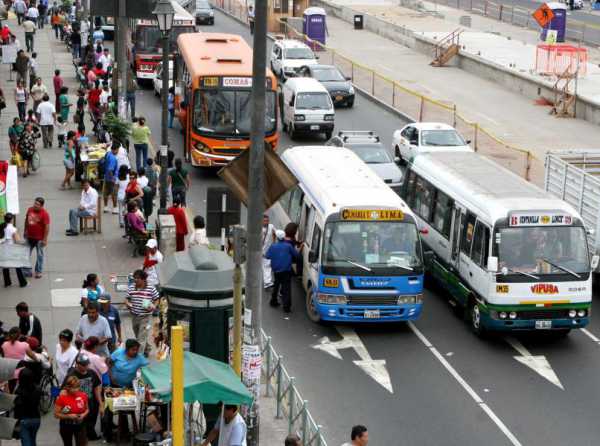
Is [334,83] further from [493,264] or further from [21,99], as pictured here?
[493,264]

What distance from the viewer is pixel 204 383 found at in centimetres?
1287

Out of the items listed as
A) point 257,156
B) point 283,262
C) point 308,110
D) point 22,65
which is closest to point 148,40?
point 22,65

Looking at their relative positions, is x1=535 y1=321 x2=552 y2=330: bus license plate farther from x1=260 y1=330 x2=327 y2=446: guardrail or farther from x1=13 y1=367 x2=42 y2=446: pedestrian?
x1=13 y1=367 x2=42 y2=446: pedestrian

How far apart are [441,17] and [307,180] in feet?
178

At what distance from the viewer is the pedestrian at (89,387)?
15016 mm

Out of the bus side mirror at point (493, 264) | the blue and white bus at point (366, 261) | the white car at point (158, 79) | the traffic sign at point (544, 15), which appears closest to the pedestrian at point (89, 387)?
the blue and white bus at point (366, 261)

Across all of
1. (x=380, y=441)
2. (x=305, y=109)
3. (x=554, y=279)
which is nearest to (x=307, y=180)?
(x=554, y=279)

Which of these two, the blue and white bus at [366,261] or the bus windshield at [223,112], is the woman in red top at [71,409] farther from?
the bus windshield at [223,112]

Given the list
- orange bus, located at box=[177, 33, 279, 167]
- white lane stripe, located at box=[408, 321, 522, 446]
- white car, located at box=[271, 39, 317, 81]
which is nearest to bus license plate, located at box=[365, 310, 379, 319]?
white lane stripe, located at box=[408, 321, 522, 446]

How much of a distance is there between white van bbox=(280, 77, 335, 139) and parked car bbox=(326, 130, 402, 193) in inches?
203

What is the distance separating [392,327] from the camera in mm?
21531

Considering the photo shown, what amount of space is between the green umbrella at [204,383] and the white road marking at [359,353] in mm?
5694

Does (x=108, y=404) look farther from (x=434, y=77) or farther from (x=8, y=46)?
(x=434, y=77)

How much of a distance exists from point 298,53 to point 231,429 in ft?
121
